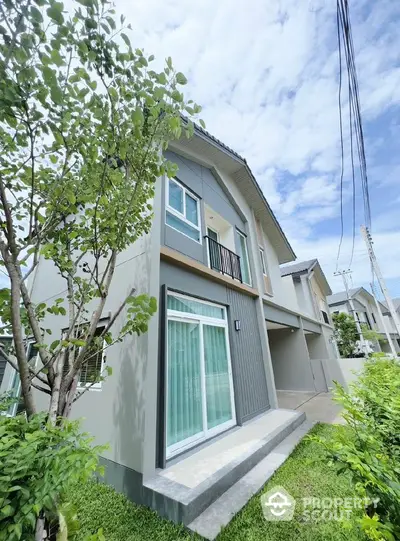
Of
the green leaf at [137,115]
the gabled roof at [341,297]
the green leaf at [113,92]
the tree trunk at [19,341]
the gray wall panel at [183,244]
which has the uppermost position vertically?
the gabled roof at [341,297]

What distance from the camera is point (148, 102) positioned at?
2.25 meters

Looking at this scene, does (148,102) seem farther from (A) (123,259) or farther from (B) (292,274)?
(B) (292,274)

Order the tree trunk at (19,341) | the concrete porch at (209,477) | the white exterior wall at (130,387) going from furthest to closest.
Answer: the white exterior wall at (130,387), the concrete porch at (209,477), the tree trunk at (19,341)

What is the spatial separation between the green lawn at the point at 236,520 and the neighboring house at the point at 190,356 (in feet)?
0.53

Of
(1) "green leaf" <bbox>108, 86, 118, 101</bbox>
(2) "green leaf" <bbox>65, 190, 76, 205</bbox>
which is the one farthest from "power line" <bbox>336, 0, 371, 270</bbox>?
(2) "green leaf" <bbox>65, 190, 76, 205</bbox>

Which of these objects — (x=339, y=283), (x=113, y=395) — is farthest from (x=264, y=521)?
(x=339, y=283)

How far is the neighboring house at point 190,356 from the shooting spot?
10.8ft

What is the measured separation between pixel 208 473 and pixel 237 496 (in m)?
0.45

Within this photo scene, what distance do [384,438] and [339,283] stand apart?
2589 cm

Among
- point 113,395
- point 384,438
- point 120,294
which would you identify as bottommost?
point 384,438

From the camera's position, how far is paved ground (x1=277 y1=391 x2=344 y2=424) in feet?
22.1

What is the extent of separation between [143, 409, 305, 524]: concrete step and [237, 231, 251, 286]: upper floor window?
421 cm

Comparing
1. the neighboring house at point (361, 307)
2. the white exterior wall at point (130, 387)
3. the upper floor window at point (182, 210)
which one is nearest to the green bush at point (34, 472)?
the white exterior wall at point (130, 387)

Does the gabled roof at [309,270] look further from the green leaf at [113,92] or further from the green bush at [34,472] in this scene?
the green bush at [34,472]
